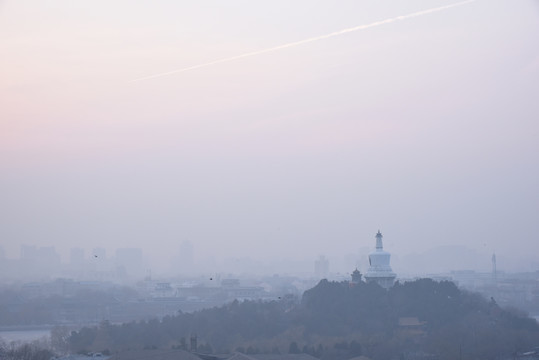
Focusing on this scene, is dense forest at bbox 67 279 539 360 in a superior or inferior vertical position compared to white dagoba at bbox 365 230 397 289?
inferior

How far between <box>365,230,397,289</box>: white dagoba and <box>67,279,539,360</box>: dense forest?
3046mm

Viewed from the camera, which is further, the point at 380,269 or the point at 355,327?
the point at 380,269

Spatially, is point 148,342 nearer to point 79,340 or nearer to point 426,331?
point 79,340

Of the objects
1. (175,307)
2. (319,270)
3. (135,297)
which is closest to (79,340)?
(175,307)

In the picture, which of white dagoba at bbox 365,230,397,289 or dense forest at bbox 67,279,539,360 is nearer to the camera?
dense forest at bbox 67,279,539,360

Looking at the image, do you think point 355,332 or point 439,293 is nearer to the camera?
point 355,332

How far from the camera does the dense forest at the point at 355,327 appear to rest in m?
24.9

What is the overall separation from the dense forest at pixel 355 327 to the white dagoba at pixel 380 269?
9.99ft

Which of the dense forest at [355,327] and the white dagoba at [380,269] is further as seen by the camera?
the white dagoba at [380,269]

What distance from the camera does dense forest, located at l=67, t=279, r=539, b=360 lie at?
2491 cm

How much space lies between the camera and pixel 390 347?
81.8 ft

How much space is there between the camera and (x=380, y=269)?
3569 cm

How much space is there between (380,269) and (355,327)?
7.18m

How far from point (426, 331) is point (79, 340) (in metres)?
8.52
